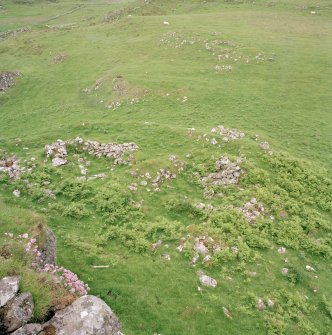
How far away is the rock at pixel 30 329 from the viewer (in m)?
11.0

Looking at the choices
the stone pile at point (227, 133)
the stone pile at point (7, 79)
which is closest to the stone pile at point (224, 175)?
the stone pile at point (227, 133)

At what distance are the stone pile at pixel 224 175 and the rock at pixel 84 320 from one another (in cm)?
1413

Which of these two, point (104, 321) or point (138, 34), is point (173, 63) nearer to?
point (138, 34)

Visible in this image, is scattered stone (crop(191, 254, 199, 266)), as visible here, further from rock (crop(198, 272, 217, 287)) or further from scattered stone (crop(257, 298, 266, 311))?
scattered stone (crop(257, 298, 266, 311))

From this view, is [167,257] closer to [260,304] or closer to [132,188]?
[260,304]

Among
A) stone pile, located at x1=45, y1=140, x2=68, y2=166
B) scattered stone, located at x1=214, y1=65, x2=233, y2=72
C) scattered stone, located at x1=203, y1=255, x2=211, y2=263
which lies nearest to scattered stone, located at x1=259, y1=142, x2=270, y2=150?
scattered stone, located at x1=203, y1=255, x2=211, y2=263

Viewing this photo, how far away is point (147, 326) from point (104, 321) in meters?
3.83

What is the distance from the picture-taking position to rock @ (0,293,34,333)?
11.0m

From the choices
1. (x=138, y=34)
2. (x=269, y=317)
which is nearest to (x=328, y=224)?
(x=269, y=317)

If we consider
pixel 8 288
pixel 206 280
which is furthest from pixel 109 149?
pixel 8 288

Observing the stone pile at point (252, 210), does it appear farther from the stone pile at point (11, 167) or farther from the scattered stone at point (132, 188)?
the stone pile at point (11, 167)

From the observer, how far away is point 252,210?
22.7 metres

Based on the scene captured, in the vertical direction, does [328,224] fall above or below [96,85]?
below

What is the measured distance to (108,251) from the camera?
1912cm
